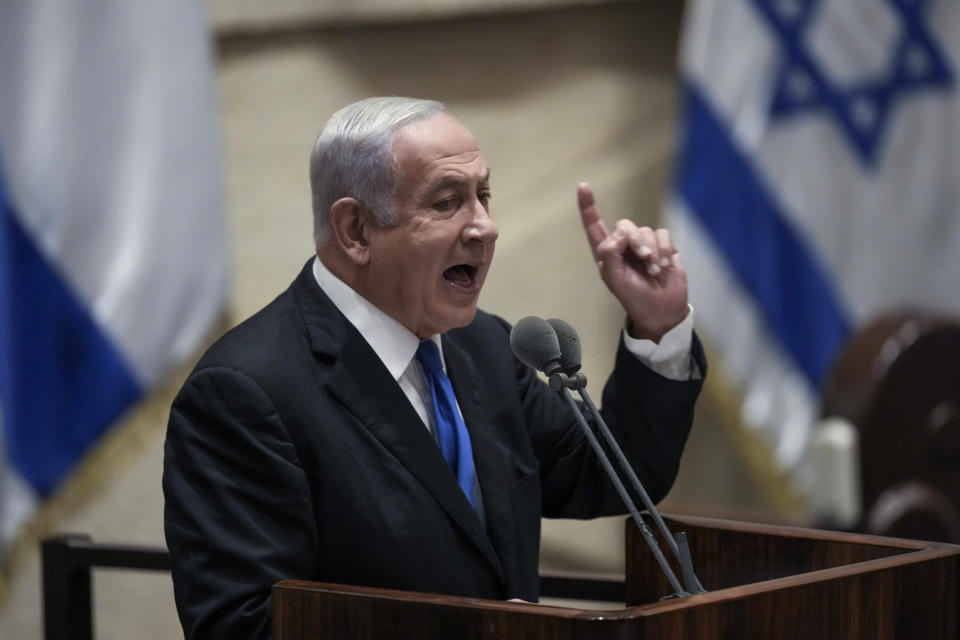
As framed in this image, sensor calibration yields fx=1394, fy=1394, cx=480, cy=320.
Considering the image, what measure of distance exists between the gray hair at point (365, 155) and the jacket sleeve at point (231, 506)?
0.30m

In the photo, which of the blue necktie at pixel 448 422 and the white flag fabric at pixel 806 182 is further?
the white flag fabric at pixel 806 182

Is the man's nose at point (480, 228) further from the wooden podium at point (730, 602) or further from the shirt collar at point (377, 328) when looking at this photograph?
the wooden podium at point (730, 602)

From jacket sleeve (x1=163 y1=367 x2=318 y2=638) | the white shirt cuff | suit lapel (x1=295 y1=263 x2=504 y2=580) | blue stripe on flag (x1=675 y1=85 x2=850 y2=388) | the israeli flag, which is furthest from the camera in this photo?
blue stripe on flag (x1=675 y1=85 x2=850 y2=388)

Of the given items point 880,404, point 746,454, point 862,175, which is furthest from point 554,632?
point 862,175

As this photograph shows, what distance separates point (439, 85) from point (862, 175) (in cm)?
137

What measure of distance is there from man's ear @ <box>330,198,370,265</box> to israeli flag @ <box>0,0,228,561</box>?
1.97 m

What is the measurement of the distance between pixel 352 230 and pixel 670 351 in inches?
20.9

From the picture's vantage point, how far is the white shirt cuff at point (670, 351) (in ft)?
7.00

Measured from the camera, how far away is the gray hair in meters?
1.92

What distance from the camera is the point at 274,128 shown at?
14.2 ft

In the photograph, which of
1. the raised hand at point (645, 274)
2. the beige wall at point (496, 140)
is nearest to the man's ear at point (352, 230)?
A: the raised hand at point (645, 274)

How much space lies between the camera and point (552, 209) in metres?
4.44

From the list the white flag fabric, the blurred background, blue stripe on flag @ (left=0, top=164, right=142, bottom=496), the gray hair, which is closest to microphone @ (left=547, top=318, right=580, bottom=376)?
the gray hair

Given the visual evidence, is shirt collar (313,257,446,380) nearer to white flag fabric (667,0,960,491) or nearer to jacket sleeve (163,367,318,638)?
jacket sleeve (163,367,318,638)
